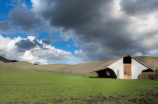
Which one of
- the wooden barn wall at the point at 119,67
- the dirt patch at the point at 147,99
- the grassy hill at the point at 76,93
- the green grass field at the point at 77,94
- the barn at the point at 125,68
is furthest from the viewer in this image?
the barn at the point at 125,68

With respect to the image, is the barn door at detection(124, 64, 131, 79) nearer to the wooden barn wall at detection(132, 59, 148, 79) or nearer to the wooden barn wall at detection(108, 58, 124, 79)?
the wooden barn wall at detection(108, 58, 124, 79)

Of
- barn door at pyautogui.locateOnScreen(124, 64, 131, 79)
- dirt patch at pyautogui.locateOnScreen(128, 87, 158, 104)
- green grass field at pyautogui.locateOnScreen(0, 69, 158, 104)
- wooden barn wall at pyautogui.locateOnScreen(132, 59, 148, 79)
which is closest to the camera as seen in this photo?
dirt patch at pyautogui.locateOnScreen(128, 87, 158, 104)

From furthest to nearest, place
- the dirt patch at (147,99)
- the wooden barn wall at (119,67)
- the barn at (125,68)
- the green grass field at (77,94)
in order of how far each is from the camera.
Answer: the barn at (125,68) < the wooden barn wall at (119,67) < the green grass field at (77,94) < the dirt patch at (147,99)

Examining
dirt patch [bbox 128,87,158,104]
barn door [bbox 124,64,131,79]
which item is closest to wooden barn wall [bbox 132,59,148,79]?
barn door [bbox 124,64,131,79]

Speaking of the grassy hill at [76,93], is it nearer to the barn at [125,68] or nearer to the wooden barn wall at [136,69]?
the barn at [125,68]

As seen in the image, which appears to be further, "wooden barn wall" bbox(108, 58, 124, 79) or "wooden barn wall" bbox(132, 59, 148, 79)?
"wooden barn wall" bbox(132, 59, 148, 79)

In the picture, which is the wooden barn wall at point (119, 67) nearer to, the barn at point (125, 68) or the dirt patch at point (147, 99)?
the barn at point (125, 68)

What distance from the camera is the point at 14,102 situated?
9773 mm

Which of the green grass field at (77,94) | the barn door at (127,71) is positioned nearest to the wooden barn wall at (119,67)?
the barn door at (127,71)

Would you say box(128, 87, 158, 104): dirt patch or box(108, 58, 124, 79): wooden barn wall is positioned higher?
box(108, 58, 124, 79): wooden barn wall

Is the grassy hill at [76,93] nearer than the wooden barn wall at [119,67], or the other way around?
the grassy hill at [76,93]

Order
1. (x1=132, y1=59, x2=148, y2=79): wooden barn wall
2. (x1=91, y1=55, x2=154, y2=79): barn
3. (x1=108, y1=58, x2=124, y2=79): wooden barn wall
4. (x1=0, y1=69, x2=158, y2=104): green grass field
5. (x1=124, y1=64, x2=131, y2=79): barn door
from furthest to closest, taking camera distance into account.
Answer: (x1=132, y1=59, x2=148, y2=79): wooden barn wall → (x1=124, y1=64, x2=131, y2=79): barn door → (x1=91, y1=55, x2=154, y2=79): barn → (x1=108, y1=58, x2=124, y2=79): wooden barn wall → (x1=0, y1=69, x2=158, y2=104): green grass field

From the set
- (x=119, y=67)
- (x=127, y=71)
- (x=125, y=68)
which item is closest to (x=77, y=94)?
(x=119, y=67)

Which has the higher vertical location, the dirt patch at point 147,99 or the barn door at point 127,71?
the barn door at point 127,71
